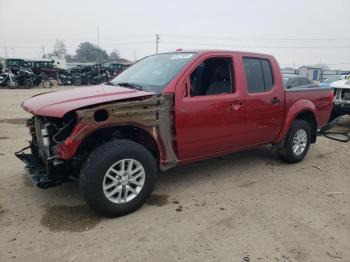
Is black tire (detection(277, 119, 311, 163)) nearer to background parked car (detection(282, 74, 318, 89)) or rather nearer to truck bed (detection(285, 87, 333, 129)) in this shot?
truck bed (detection(285, 87, 333, 129))

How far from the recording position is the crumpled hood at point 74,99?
3.40 m

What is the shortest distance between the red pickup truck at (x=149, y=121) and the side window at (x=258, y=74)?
16mm

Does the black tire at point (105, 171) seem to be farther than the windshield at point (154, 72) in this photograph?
No

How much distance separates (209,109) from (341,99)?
656cm

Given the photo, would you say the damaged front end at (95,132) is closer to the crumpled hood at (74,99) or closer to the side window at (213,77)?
the crumpled hood at (74,99)

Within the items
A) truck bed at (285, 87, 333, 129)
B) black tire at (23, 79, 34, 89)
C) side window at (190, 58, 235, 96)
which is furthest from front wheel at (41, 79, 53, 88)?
side window at (190, 58, 235, 96)

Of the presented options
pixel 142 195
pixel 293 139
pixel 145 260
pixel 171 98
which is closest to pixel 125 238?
pixel 145 260

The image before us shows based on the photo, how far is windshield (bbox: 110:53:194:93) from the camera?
415 centimetres

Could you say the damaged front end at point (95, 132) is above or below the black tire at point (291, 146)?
above

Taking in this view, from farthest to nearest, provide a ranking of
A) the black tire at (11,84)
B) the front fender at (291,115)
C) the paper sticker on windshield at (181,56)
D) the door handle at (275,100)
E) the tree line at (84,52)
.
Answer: the tree line at (84,52) → the black tire at (11,84) → the front fender at (291,115) → the door handle at (275,100) → the paper sticker on windshield at (181,56)

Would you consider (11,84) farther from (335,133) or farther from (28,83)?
(335,133)

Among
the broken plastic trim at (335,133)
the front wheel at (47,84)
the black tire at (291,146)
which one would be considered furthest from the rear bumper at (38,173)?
the front wheel at (47,84)

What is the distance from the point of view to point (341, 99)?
30.5 ft

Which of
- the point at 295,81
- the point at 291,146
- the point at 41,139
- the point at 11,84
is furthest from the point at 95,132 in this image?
the point at 11,84
